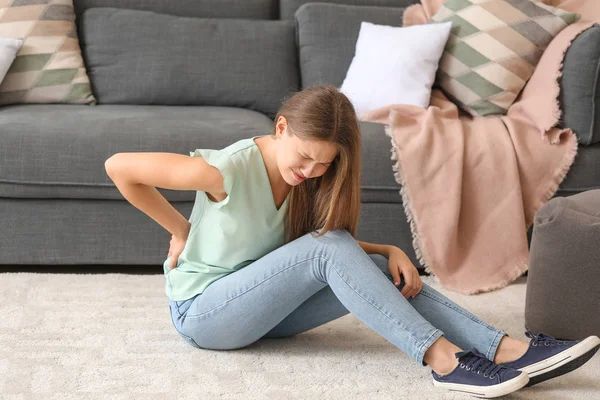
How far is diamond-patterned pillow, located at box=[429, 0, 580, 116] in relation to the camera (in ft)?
8.46

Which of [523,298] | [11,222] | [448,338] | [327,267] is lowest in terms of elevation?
[523,298]

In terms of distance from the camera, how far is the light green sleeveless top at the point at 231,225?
5.16ft

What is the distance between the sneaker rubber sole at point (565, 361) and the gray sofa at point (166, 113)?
0.82 m

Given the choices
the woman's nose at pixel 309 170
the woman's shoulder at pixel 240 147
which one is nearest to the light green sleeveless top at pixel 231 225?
the woman's shoulder at pixel 240 147

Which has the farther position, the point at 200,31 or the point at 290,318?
the point at 200,31

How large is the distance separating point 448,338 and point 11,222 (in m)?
1.26

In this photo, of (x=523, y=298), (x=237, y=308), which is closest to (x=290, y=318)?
(x=237, y=308)

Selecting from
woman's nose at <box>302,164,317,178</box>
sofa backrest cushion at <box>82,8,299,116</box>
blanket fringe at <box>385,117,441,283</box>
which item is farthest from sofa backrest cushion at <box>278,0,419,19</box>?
woman's nose at <box>302,164,317,178</box>

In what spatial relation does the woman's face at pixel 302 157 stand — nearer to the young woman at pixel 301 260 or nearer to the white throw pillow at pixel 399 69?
the young woman at pixel 301 260

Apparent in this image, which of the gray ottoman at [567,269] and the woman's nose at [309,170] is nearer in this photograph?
the woman's nose at [309,170]

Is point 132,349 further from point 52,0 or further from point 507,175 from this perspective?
point 52,0

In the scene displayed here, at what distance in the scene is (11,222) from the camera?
220 centimetres

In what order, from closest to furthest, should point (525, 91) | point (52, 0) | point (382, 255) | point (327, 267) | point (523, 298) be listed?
1. point (327, 267)
2. point (382, 255)
3. point (523, 298)
4. point (525, 91)
5. point (52, 0)

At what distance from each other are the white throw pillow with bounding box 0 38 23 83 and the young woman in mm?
1168
